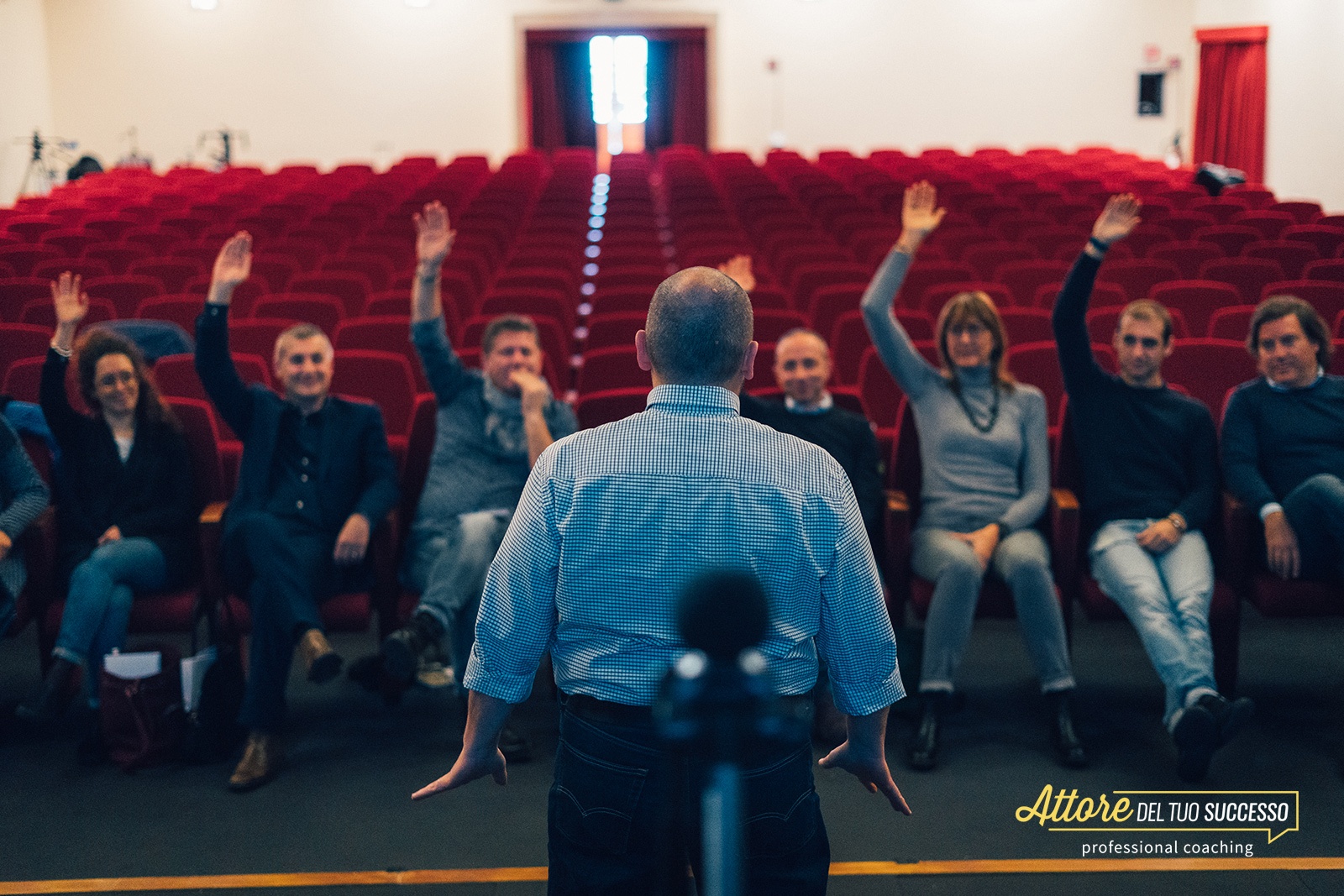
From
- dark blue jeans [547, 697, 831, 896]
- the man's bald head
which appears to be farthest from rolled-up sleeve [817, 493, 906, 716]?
the man's bald head

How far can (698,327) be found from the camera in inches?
Result: 52.3

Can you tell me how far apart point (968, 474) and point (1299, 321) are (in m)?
0.95

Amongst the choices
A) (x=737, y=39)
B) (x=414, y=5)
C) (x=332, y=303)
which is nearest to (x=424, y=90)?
(x=414, y=5)

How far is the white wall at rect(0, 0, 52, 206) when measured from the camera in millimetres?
13586

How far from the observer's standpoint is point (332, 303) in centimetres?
467

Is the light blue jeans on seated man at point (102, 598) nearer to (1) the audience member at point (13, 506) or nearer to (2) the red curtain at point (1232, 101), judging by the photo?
(1) the audience member at point (13, 506)

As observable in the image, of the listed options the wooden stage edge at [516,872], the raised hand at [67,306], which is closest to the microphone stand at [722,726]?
the wooden stage edge at [516,872]

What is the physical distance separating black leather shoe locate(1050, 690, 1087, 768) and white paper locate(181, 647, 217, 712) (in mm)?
2019

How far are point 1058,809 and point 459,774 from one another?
63.2 inches

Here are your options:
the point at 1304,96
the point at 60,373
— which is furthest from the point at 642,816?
the point at 1304,96

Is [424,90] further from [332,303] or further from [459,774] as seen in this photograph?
[459,774]

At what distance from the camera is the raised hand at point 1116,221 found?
3.03m

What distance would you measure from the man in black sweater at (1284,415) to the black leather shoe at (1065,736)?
662mm

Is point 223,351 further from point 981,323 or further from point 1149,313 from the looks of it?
point 1149,313
